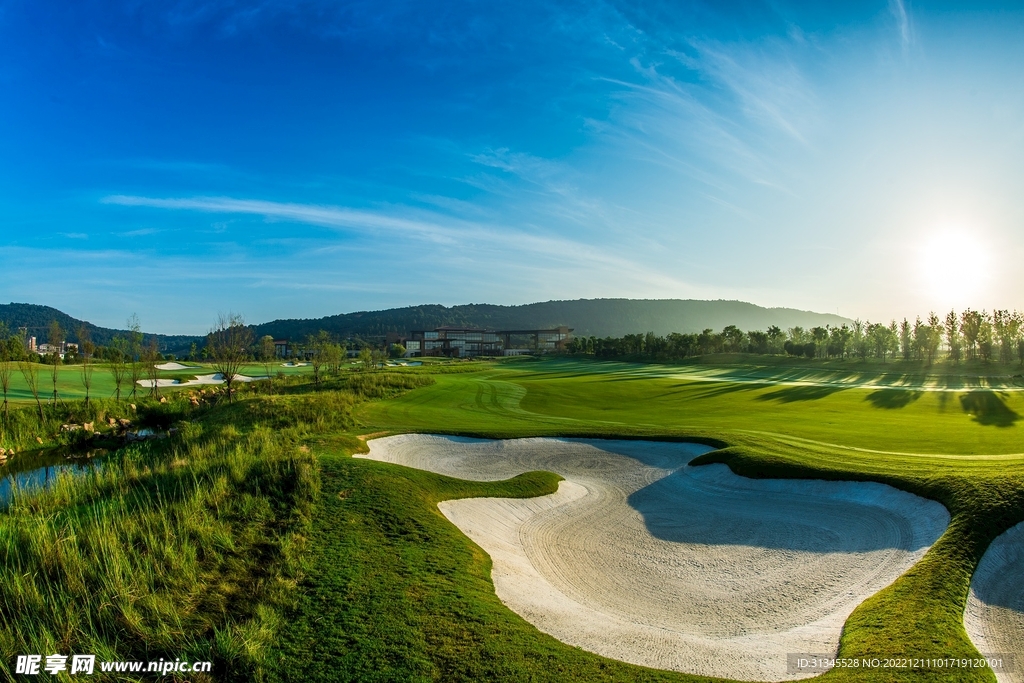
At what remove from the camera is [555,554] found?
11.0 metres

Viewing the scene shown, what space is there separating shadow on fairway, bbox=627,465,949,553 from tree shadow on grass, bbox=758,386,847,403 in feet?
68.0

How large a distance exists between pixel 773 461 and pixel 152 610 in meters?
14.7

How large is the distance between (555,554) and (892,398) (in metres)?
31.4

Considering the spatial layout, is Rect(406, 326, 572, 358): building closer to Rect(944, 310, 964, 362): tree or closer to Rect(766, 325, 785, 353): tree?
Rect(766, 325, 785, 353): tree

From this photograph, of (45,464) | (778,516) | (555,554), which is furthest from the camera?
(45,464)

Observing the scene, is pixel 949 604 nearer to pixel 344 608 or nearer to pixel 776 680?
pixel 776 680

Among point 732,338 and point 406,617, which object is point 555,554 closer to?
point 406,617

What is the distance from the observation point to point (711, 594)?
909 centimetres

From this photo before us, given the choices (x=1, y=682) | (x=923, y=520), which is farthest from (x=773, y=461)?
(x=1, y=682)

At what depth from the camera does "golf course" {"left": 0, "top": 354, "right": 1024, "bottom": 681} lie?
6461 mm

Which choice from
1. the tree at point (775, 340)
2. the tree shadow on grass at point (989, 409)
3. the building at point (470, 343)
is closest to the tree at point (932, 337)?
the tree at point (775, 340)

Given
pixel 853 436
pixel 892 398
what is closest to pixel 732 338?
pixel 892 398

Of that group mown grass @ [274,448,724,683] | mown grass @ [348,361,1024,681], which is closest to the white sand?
mown grass @ [348,361,1024,681]

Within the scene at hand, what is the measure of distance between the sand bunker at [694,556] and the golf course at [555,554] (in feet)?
0.18
